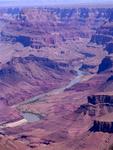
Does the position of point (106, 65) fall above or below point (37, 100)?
above

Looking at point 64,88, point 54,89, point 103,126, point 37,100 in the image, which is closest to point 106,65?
point 64,88

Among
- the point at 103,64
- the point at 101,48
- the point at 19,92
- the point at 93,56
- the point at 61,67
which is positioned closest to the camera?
the point at 19,92

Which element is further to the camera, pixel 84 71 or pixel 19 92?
pixel 84 71

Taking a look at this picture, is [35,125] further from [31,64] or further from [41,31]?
[41,31]

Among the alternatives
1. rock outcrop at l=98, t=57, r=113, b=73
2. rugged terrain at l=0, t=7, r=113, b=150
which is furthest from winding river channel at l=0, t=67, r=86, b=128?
rock outcrop at l=98, t=57, r=113, b=73

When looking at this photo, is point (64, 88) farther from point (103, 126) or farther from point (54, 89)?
point (103, 126)

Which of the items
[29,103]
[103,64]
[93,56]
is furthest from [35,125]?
[93,56]

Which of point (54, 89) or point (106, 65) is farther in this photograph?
point (106, 65)

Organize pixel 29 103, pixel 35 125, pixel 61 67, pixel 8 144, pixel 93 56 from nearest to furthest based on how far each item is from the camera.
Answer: pixel 8 144 → pixel 35 125 → pixel 29 103 → pixel 61 67 → pixel 93 56
